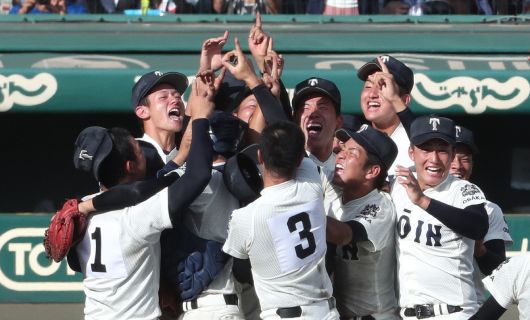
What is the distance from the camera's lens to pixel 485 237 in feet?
15.6

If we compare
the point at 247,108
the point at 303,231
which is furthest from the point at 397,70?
the point at 303,231

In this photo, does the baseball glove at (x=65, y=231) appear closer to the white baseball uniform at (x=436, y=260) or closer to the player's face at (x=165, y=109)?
the player's face at (x=165, y=109)

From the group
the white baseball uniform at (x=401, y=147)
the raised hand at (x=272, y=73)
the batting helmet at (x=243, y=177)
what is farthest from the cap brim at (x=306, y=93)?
the batting helmet at (x=243, y=177)

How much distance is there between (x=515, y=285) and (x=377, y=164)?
2.87 ft

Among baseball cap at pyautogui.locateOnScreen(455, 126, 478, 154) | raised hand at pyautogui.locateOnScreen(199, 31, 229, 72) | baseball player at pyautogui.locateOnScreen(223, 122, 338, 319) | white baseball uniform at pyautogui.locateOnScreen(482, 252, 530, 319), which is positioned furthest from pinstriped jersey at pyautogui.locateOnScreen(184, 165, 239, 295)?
baseball cap at pyautogui.locateOnScreen(455, 126, 478, 154)

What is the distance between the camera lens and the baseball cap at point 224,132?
416 centimetres

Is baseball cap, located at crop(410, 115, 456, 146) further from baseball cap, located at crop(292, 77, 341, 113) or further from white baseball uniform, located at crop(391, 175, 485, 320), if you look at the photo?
baseball cap, located at crop(292, 77, 341, 113)

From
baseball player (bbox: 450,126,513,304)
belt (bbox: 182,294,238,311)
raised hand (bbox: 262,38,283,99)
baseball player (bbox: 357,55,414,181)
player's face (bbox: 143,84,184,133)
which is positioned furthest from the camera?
baseball player (bbox: 357,55,414,181)

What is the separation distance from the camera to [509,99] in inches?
271

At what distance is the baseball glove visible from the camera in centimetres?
400

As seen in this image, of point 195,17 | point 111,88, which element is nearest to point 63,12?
point 195,17

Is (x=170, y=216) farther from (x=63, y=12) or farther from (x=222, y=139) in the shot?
(x=63, y=12)

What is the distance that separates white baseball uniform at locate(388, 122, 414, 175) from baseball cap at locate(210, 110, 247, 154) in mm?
929

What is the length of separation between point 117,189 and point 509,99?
356cm
